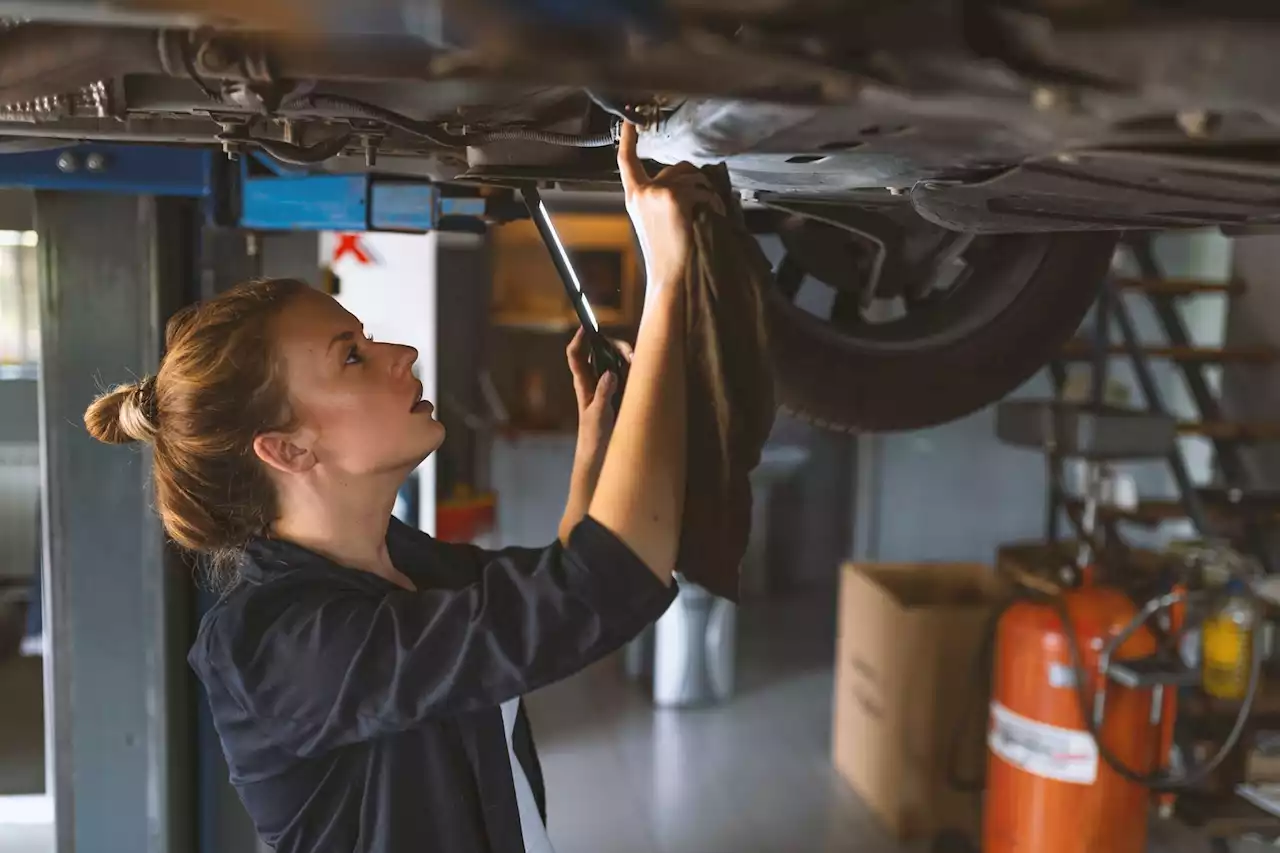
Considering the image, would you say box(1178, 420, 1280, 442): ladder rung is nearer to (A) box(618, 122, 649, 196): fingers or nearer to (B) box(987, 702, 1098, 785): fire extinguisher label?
(B) box(987, 702, 1098, 785): fire extinguisher label

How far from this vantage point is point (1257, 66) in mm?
560

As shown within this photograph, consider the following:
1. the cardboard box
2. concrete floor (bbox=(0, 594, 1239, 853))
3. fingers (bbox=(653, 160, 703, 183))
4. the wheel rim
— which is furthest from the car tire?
concrete floor (bbox=(0, 594, 1239, 853))

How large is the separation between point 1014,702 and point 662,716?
1242 millimetres

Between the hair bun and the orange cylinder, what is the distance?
5.51 feet

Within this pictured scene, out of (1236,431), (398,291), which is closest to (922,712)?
(1236,431)

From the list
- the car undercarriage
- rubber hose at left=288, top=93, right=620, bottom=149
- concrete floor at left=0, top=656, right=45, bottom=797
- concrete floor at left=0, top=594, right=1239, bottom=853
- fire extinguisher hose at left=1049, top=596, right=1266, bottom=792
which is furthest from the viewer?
concrete floor at left=0, top=656, right=45, bottom=797

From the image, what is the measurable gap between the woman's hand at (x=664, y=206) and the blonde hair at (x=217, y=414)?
374 mm

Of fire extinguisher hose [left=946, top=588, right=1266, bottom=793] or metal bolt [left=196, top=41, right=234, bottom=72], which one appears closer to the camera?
metal bolt [left=196, top=41, right=234, bottom=72]

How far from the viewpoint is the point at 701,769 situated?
107 inches

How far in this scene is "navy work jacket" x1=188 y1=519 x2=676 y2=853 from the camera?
71cm

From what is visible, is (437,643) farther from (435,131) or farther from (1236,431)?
(1236,431)

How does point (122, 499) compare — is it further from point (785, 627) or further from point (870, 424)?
point (785, 627)

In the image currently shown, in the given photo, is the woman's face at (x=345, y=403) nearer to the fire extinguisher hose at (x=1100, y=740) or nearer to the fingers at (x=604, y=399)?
the fingers at (x=604, y=399)

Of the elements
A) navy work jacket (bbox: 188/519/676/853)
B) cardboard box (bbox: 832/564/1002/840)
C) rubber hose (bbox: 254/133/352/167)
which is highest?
rubber hose (bbox: 254/133/352/167)
